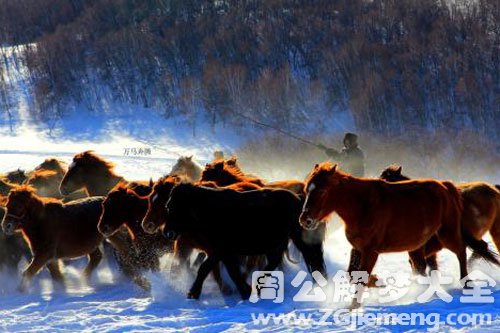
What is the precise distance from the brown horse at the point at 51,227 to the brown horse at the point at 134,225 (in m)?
0.99

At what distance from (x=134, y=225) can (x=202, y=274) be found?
6.75 ft

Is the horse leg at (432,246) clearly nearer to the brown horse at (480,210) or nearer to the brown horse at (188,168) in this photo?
the brown horse at (480,210)

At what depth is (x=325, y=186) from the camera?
28.1 feet

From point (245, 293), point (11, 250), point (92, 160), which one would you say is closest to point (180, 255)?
point (245, 293)

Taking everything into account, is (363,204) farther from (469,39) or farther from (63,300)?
(469,39)

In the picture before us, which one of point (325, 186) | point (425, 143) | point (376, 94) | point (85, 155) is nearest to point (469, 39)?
point (376, 94)

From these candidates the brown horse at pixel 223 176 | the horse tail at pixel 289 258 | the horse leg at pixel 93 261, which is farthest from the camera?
the horse leg at pixel 93 261

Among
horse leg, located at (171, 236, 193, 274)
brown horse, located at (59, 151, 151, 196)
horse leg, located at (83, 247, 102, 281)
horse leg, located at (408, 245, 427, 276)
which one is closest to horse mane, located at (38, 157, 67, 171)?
brown horse, located at (59, 151, 151, 196)

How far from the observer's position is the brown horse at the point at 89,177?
1427 centimetres

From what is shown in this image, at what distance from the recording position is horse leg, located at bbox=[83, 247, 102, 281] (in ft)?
42.1

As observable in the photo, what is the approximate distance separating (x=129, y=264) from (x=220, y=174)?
2017 mm

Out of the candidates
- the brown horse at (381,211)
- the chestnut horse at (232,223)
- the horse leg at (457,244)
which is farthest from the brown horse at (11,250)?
the horse leg at (457,244)

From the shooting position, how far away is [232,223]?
1007cm

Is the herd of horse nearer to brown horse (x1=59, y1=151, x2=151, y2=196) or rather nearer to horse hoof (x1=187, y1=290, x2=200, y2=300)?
horse hoof (x1=187, y1=290, x2=200, y2=300)
